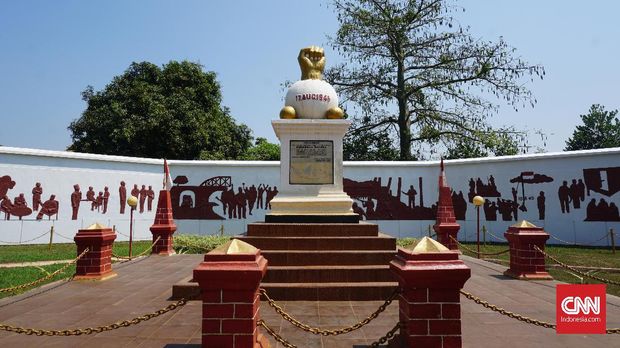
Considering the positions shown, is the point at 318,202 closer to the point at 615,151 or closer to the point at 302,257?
the point at 302,257

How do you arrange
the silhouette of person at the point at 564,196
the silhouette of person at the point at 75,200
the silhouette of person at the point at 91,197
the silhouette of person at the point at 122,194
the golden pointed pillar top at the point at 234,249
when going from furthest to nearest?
1. the silhouette of person at the point at 122,194
2. the silhouette of person at the point at 91,197
3. the silhouette of person at the point at 564,196
4. the silhouette of person at the point at 75,200
5. the golden pointed pillar top at the point at 234,249

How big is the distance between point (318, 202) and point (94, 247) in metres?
4.23

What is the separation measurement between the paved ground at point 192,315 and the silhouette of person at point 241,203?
313 inches

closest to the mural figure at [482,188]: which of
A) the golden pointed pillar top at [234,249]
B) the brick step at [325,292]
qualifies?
the brick step at [325,292]

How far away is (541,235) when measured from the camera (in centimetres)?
721

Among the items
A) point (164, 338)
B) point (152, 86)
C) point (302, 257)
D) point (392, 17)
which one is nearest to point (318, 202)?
point (302, 257)

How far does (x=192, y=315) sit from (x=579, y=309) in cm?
423

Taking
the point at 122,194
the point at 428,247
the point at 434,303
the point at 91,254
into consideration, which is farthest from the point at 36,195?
the point at 434,303

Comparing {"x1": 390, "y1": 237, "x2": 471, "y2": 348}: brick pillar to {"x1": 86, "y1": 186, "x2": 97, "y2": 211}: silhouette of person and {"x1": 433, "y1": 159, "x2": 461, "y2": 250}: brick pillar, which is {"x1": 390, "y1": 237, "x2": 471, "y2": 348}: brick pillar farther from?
{"x1": 86, "y1": 186, "x2": 97, "y2": 211}: silhouette of person

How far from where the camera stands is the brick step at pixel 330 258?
20.5 feet

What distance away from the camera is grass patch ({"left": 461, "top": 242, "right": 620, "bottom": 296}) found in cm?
759

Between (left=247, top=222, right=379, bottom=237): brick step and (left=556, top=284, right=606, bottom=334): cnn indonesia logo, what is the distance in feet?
11.0

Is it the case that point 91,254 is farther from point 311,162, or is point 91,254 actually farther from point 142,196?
point 142,196

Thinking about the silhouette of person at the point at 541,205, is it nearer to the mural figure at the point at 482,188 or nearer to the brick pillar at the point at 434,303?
the mural figure at the point at 482,188
